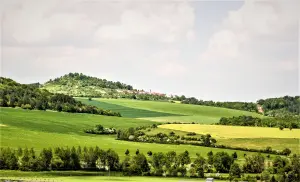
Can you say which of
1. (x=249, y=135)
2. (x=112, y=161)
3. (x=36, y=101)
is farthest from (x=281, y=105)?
(x=112, y=161)

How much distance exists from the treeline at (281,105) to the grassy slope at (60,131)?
2590 inches

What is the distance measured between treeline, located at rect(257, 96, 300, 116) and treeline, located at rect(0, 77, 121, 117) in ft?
201

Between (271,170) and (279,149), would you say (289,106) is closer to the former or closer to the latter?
(279,149)

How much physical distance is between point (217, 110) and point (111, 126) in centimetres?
4427

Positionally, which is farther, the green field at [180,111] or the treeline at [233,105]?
the treeline at [233,105]

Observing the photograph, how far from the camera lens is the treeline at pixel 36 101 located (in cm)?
12156

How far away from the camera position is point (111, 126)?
11281 cm

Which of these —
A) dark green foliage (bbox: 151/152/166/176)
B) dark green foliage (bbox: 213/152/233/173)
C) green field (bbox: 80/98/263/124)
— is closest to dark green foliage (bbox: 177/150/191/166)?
dark green foliage (bbox: 151/152/166/176)

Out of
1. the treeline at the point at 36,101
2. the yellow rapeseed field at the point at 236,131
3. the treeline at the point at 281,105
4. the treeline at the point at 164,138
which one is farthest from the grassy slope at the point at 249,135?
the treeline at the point at 281,105

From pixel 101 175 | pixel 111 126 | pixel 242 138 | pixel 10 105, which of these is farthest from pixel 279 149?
pixel 10 105

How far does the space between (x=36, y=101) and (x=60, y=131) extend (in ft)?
73.6

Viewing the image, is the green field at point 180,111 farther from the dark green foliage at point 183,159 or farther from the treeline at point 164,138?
the dark green foliage at point 183,159

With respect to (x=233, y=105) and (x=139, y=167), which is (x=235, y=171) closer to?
(x=139, y=167)

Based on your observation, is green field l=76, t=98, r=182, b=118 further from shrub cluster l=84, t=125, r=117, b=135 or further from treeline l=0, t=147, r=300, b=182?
treeline l=0, t=147, r=300, b=182
